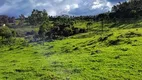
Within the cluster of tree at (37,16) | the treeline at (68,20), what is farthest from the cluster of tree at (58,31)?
the cluster of tree at (37,16)

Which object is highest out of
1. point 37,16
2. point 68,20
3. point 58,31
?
point 37,16

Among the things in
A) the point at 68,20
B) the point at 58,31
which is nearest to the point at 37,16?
the point at 68,20

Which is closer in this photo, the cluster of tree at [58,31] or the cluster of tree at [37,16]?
the cluster of tree at [58,31]

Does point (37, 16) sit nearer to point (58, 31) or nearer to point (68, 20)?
point (68, 20)

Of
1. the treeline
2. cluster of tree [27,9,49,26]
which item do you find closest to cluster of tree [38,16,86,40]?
the treeline

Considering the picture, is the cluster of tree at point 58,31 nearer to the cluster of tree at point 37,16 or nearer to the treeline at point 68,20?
the treeline at point 68,20

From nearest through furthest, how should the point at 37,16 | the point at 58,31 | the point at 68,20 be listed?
1. the point at 58,31
2. the point at 68,20
3. the point at 37,16

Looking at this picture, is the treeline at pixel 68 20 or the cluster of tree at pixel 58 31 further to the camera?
the treeline at pixel 68 20

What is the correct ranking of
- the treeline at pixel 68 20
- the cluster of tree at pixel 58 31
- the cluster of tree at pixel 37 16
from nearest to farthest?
1. the cluster of tree at pixel 58 31
2. the treeline at pixel 68 20
3. the cluster of tree at pixel 37 16

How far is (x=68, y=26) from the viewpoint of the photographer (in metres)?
119

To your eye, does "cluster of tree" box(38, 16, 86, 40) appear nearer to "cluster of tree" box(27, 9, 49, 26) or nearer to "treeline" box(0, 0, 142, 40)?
"treeline" box(0, 0, 142, 40)

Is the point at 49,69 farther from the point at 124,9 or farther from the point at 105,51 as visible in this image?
the point at 124,9

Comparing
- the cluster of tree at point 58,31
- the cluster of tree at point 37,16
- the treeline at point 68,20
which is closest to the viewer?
the cluster of tree at point 58,31

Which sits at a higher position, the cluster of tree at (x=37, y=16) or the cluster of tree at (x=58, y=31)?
the cluster of tree at (x=37, y=16)
